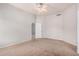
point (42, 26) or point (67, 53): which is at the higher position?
point (42, 26)

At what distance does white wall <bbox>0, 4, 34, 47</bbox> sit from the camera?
2027 mm

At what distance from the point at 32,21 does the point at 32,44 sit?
0.44 m

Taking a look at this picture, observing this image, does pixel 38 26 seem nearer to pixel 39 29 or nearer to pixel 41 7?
pixel 39 29

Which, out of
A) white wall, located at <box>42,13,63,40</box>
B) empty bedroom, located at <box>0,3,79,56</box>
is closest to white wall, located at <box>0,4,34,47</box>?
empty bedroom, located at <box>0,3,79,56</box>

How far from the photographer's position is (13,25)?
2.06 meters

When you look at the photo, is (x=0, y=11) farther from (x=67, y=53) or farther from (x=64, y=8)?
(x=67, y=53)

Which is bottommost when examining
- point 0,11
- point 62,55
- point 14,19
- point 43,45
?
point 62,55

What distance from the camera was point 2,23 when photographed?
202 cm

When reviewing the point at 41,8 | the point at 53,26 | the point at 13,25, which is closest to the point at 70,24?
the point at 53,26

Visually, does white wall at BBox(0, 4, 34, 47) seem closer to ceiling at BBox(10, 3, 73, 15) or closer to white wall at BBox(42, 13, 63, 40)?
ceiling at BBox(10, 3, 73, 15)

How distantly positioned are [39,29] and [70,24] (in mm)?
593

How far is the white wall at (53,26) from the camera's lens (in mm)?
2084

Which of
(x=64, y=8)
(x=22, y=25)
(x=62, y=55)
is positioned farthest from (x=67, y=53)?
(x=22, y=25)

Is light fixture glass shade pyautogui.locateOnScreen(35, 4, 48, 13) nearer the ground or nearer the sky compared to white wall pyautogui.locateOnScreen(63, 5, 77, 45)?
nearer the sky
